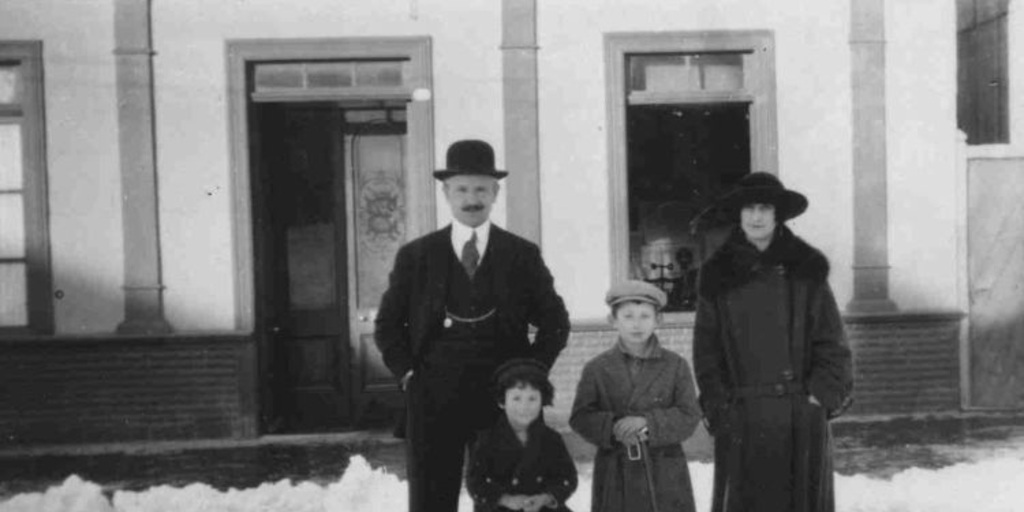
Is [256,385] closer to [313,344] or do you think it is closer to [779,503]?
[313,344]

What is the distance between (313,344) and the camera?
8.91 meters

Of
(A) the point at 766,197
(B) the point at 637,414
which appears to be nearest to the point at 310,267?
(B) the point at 637,414

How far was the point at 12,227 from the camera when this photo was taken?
8234 mm

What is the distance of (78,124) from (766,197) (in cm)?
576

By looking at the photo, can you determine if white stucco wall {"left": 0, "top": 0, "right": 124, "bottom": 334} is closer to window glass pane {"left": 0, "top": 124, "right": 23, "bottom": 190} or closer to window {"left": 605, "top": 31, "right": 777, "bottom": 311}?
window glass pane {"left": 0, "top": 124, "right": 23, "bottom": 190}

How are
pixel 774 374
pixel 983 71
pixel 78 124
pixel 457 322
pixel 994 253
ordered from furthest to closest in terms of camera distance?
pixel 983 71, pixel 994 253, pixel 78 124, pixel 457 322, pixel 774 374

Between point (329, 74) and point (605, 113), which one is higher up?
point (329, 74)

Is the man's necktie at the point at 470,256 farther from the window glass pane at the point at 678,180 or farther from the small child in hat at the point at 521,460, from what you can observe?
the window glass pane at the point at 678,180

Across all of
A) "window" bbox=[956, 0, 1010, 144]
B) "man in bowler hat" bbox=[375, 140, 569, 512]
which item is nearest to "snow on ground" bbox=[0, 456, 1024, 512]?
"man in bowler hat" bbox=[375, 140, 569, 512]

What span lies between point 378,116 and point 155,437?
3.04 meters

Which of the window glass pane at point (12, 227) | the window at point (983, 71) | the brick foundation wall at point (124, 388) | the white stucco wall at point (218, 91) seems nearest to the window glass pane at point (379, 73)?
the white stucco wall at point (218, 91)

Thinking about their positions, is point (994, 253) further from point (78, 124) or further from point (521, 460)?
point (78, 124)

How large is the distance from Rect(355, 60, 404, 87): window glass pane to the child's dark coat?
468 centimetres

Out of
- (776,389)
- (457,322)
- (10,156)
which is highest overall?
(10,156)
